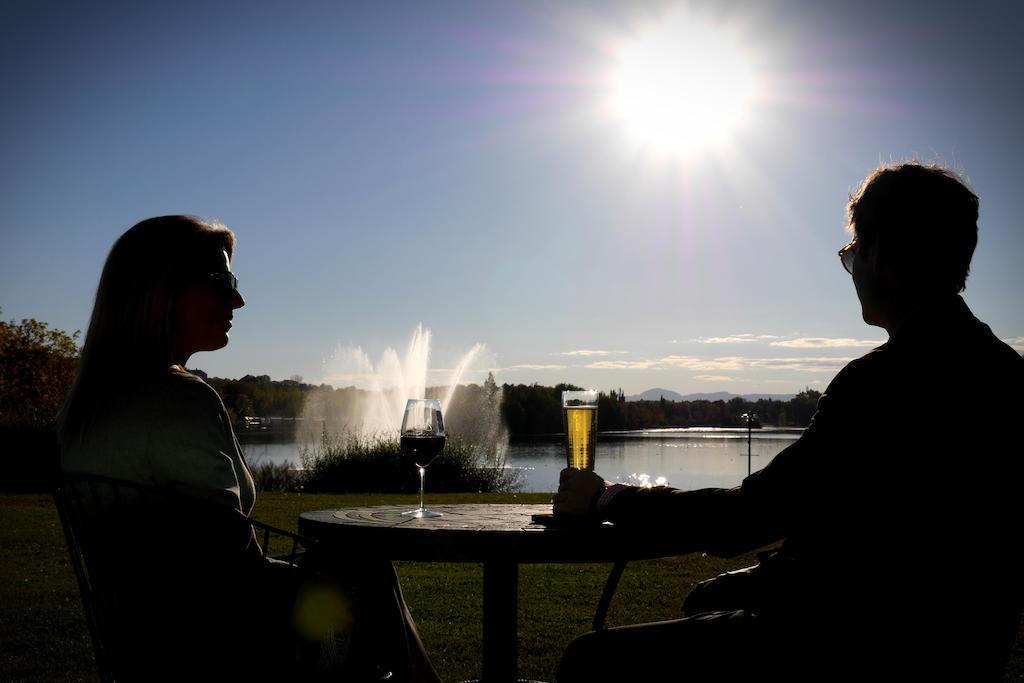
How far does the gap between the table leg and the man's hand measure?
22.3 inches

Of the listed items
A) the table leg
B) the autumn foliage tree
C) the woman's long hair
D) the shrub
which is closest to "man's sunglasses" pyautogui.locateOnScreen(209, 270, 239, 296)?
the woman's long hair

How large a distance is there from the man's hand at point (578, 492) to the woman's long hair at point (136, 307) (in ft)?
3.43

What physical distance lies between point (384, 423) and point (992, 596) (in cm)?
1875

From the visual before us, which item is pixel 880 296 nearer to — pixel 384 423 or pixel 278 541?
pixel 278 541

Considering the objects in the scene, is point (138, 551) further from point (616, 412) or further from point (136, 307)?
point (616, 412)

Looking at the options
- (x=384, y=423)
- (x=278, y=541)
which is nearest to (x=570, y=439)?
(x=278, y=541)

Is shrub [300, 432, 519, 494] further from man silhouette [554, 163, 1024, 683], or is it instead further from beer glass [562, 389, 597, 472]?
man silhouette [554, 163, 1024, 683]

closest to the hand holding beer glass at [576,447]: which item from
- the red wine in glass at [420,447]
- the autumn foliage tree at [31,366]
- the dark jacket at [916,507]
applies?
the red wine in glass at [420,447]

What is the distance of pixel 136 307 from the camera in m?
1.97

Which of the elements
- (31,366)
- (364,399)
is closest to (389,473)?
(364,399)

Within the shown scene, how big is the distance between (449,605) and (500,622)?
3535 millimetres

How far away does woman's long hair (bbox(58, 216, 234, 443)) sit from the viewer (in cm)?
190

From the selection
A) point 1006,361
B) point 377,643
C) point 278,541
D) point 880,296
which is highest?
point 880,296

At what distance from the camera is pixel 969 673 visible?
1.45 m
